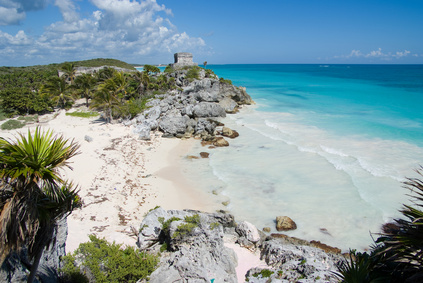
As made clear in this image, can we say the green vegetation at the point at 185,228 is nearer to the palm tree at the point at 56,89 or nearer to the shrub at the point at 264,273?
the shrub at the point at 264,273

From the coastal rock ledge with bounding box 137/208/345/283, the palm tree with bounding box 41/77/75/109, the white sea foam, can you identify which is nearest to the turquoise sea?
the white sea foam

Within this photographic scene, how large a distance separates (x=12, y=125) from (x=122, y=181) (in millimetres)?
18232

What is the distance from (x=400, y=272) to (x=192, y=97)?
35.1m

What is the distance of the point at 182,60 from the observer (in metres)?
65.6

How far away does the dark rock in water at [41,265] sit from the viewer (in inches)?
210

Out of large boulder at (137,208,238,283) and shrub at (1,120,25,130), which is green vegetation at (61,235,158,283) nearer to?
large boulder at (137,208,238,283)

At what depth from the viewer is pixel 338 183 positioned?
16859mm

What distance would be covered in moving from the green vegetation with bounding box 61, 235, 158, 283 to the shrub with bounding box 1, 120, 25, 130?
2427 centimetres

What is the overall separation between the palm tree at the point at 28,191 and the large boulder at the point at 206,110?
93.4 feet

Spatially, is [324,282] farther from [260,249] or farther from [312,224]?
[312,224]

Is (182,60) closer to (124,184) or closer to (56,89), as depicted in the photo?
(56,89)

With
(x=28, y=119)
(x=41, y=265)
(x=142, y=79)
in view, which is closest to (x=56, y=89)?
(x=28, y=119)

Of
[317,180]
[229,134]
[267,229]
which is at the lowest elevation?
[267,229]

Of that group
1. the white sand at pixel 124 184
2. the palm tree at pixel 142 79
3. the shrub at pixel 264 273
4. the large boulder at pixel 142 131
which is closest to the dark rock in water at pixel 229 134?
the white sand at pixel 124 184
